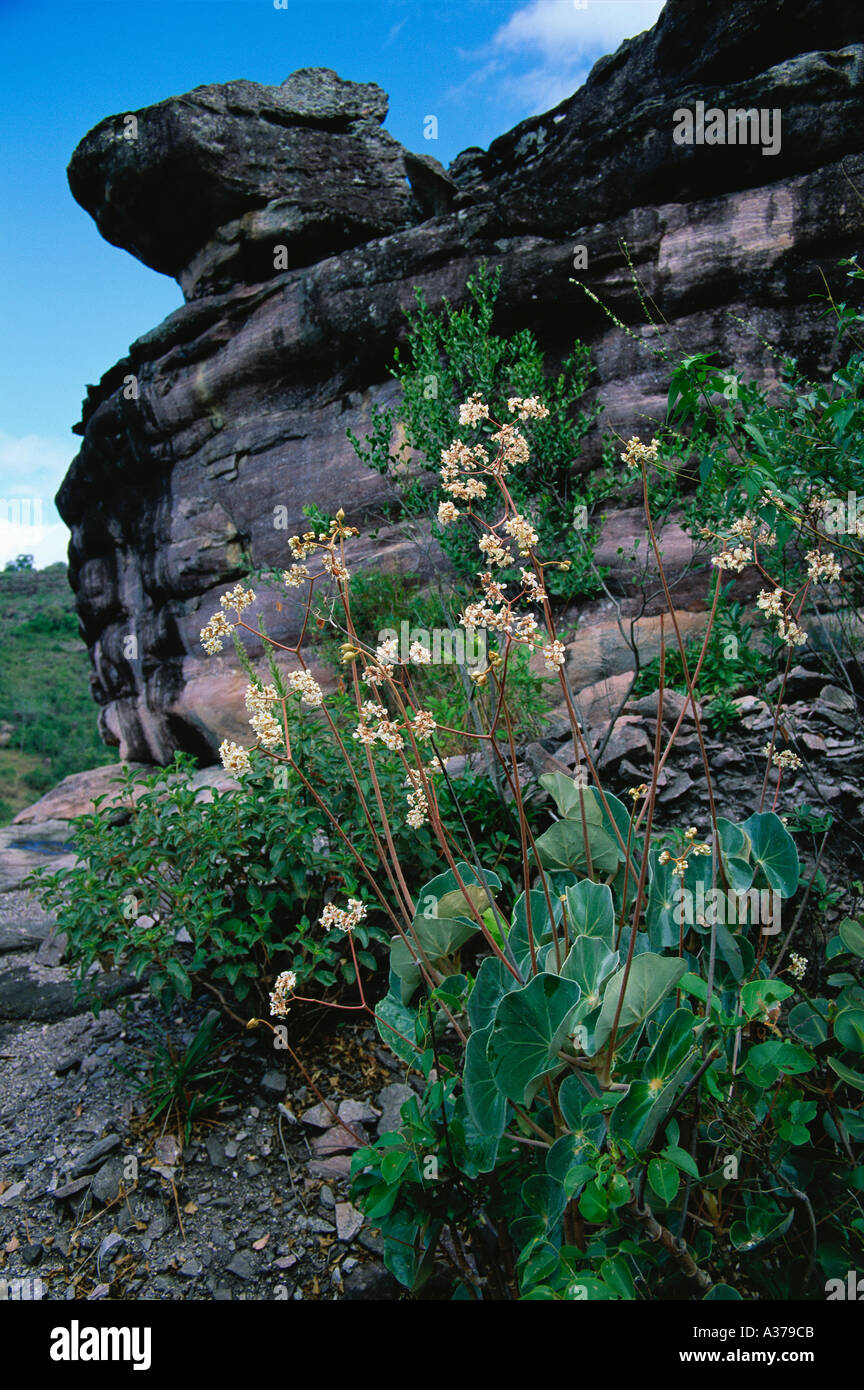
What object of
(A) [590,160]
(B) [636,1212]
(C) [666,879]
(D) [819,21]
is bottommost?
(B) [636,1212]

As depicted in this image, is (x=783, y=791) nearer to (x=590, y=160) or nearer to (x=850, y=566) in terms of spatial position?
(x=850, y=566)

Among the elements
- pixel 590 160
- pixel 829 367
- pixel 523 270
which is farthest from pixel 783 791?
pixel 590 160

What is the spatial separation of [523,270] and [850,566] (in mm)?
5466

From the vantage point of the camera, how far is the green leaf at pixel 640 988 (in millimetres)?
1554

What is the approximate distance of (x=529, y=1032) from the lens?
1.43m

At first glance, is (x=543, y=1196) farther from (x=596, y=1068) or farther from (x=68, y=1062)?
(x=68, y=1062)

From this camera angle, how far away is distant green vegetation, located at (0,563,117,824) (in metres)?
26.2

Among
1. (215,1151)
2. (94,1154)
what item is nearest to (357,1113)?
(215,1151)

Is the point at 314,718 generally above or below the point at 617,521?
below

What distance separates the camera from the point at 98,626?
42.1 feet

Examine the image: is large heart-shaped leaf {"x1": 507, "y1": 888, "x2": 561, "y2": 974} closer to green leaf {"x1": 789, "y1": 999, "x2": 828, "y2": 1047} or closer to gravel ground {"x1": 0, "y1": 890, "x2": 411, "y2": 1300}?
green leaf {"x1": 789, "y1": 999, "x2": 828, "y2": 1047}

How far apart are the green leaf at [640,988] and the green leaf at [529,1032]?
0.18 metres

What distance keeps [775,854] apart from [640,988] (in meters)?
0.66

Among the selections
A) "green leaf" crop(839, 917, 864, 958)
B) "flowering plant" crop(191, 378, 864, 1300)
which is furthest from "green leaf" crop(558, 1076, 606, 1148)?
"green leaf" crop(839, 917, 864, 958)
